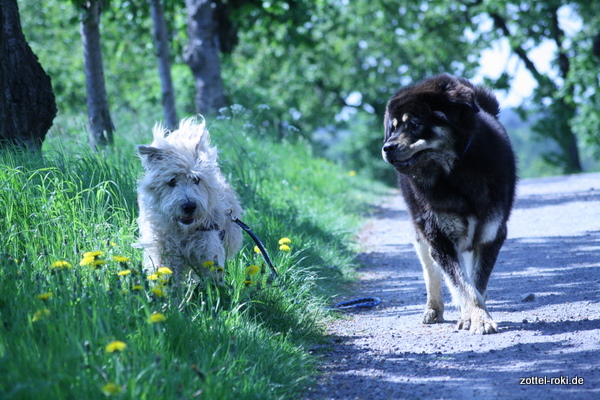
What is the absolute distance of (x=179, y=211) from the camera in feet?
15.0

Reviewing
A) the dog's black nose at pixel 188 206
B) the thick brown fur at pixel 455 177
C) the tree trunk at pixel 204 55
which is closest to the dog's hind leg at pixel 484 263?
the thick brown fur at pixel 455 177

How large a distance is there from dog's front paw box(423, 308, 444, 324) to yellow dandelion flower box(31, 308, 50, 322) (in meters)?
2.88

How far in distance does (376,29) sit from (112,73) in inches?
492

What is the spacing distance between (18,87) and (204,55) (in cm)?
679

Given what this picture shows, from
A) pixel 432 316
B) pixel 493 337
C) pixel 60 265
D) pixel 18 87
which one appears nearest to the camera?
pixel 60 265

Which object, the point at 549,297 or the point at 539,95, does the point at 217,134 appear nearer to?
the point at 549,297

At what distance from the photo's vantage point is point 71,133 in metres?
7.16

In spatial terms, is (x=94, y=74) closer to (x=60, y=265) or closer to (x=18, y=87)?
(x=18, y=87)

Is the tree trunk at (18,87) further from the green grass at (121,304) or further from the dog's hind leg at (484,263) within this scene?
the dog's hind leg at (484,263)

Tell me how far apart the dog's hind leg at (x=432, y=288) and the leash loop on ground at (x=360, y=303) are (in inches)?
27.3

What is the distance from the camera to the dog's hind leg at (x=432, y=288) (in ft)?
16.2

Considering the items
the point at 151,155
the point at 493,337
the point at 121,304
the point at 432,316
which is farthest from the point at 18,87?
the point at 493,337

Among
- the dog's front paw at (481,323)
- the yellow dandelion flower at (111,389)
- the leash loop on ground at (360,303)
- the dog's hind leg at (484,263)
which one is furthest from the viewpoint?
the leash loop on ground at (360,303)

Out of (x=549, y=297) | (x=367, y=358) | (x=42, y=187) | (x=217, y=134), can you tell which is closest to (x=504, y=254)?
(x=549, y=297)
